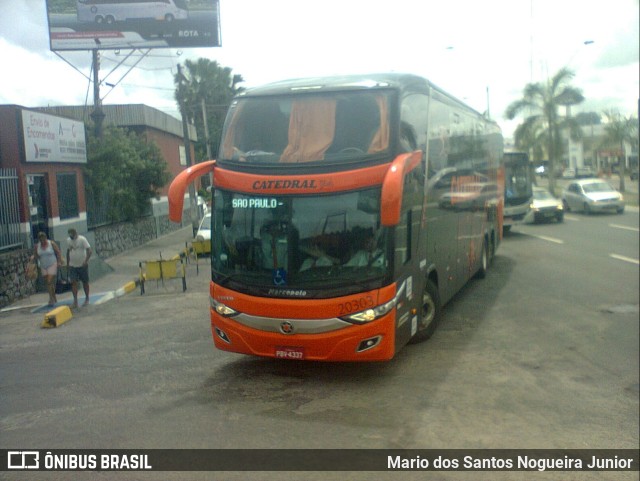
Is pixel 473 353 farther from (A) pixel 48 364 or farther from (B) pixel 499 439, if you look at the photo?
(A) pixel 48 364

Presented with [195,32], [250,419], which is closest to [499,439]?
[250,419]

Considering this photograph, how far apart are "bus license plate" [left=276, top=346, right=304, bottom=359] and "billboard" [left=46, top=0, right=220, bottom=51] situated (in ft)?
10.4

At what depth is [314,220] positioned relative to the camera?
6930 millimetres

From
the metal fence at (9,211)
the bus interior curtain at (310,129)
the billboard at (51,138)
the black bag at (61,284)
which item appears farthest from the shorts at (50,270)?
the bus interior curtain at (310,129)

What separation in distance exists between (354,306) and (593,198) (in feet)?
86.0

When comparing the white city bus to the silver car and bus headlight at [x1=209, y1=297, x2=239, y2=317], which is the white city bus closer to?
bus headlight at [x1=209, y1=297, x2=239, y2=317]

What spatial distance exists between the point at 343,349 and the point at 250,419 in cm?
136

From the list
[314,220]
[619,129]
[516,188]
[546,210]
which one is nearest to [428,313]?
[314,220]

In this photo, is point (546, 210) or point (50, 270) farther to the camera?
point (546, 210)

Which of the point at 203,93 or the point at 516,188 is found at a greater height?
the point at 203,93

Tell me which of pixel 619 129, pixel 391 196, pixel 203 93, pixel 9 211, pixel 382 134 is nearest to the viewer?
pixel 9 211

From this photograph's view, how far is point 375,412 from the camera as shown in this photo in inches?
244

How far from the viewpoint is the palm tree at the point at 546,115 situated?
37.7 m

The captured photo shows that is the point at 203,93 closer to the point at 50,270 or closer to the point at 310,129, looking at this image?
the point at 310,129
